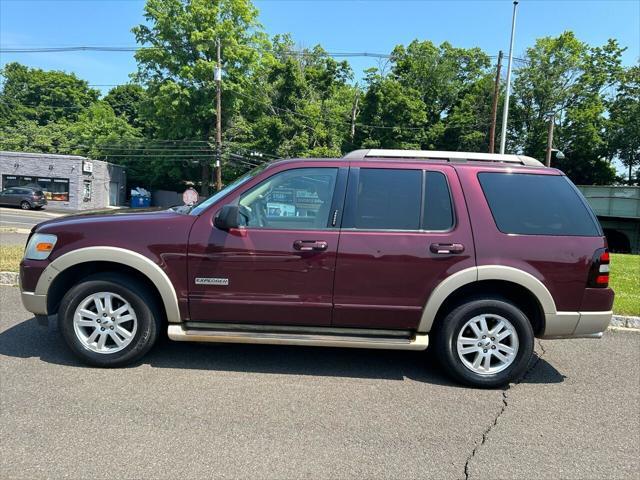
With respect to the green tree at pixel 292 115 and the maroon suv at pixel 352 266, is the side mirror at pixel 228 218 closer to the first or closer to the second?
the maroon suv at pixel 352 266

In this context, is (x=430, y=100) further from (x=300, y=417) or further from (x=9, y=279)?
(x=300, y=417)

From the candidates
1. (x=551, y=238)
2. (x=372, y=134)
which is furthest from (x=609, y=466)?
(x=372, y=134)

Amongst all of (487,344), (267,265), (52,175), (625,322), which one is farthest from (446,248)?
(52,175)

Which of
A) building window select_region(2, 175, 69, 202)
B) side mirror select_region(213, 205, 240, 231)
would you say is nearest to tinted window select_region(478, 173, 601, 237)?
side mirror select_region(213, 205, 240, 231)

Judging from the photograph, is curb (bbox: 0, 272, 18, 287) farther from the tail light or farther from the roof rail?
the tail light

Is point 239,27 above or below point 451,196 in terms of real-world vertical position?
above

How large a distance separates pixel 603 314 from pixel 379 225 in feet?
6.87

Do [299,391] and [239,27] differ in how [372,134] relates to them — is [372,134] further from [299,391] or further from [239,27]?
[299,391]

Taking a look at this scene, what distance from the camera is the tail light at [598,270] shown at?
4.05 metres

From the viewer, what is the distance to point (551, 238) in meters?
4.07

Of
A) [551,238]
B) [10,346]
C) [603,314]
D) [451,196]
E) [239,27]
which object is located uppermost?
[239,27]

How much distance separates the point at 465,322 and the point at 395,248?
2.96 feet

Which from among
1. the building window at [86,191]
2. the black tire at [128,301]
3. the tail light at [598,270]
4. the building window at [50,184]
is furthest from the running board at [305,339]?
the building window at [50,184]

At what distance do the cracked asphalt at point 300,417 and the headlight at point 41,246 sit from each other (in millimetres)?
975
